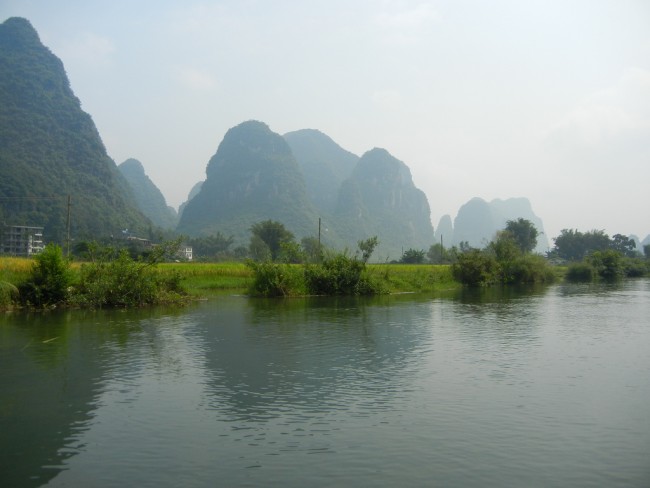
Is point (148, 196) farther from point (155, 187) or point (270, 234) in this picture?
point (270, 234)

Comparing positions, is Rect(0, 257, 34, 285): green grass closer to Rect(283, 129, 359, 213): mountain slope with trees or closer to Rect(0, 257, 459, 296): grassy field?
Rect(0, 257, 459, 296): grassy field

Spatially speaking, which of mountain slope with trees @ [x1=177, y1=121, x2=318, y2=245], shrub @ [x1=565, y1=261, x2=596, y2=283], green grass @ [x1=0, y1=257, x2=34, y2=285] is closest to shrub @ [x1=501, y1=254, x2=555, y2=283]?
shrub @ [x1=565, y1=261, x2=596, y2=283]

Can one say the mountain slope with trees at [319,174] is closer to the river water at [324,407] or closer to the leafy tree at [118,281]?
A: the leafy tree at [118,281]

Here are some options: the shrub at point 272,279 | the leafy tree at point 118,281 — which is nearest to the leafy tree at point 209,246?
the shrub at point 272,279

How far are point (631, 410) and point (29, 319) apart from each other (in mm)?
15733

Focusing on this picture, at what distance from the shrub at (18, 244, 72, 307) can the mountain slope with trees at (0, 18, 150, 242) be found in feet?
173

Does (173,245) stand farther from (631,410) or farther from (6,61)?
(6,61)

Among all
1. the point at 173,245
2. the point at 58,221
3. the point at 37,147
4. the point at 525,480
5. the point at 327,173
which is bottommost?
the point at 525,480

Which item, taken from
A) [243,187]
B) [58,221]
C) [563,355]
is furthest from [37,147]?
[563,355]

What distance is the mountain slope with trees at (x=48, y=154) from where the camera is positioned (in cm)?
7156

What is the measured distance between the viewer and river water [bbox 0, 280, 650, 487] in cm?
538

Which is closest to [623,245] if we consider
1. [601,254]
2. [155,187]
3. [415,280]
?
[601,254]

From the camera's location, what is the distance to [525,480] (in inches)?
202

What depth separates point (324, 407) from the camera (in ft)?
24.3
